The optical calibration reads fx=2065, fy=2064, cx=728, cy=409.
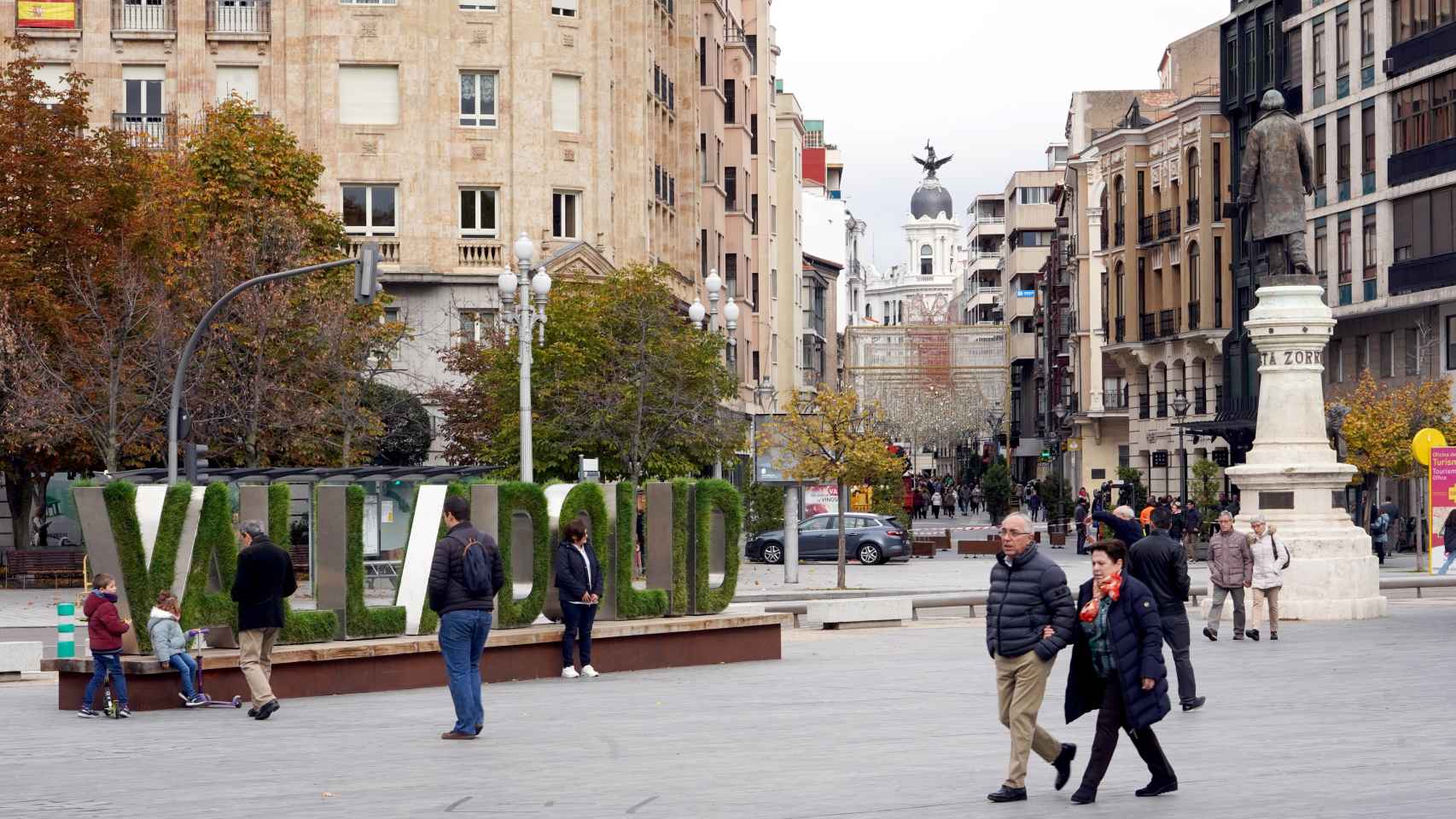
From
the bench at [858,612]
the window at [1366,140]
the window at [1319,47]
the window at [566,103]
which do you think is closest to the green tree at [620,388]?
the window at [566,103]

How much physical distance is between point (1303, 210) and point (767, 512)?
2499cm

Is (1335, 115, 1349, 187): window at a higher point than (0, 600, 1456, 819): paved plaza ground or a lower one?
higher

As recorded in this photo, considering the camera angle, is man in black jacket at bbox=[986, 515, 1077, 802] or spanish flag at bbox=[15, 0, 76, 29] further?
spanish flag at bbox=[15, 0, 76, 29]

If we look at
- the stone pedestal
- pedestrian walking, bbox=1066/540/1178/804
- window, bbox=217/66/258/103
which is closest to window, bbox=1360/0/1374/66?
window, bbox=217/66/258/103

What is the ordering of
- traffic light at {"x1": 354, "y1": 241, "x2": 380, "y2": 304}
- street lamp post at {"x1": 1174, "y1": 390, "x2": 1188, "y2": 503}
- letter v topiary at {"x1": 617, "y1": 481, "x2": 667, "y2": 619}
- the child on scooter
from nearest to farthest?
the child on scooter → letter v topiary at {"x1": 617, "y1": 481, "x2": 667, "y2": 619} → traffic light at {"x1": 354, "y1": 241, "x2": 380, "y2": 304} → street lamp post at {"x1": 1174, "y1": 390, "x2": 1188, "y2": 503}

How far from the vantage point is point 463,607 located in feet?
52.2

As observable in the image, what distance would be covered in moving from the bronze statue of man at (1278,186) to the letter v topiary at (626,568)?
10.7m

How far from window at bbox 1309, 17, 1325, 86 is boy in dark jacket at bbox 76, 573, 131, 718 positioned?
5155 cm

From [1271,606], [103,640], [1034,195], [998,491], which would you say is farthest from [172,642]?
[1034,195]

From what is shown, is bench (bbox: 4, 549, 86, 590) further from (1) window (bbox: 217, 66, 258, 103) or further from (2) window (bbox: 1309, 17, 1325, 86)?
(2) window (bbox: 1309, 17, 1325, 86)

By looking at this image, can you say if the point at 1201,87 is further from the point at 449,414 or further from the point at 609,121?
the point at 449,414

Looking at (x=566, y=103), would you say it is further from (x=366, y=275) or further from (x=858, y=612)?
(x=858, y=612)

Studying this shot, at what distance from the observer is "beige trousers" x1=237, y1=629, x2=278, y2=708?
1811 cm

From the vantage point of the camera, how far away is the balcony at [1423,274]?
5456 cm
